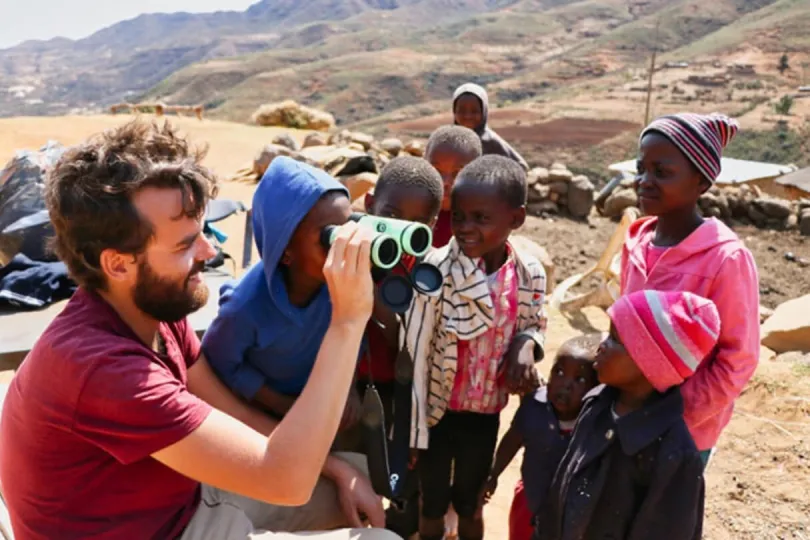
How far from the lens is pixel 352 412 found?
75.2 inches

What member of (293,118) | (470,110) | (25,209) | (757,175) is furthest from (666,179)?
(293,118)

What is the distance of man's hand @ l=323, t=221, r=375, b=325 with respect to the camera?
1.36 m

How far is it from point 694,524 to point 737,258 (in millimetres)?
703

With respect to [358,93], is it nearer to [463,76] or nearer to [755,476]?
[463,76]

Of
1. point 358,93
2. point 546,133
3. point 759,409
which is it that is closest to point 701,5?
point 358,93

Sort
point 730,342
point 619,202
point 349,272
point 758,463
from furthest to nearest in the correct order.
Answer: point 619,202 < point 758,463 < point 730,342 < point 349,272

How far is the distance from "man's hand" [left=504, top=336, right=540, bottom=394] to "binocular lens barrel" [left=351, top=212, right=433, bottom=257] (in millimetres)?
642

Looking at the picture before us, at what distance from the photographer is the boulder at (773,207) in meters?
8.53

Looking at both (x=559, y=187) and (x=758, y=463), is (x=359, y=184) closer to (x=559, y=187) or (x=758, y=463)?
(x=559, y=187)

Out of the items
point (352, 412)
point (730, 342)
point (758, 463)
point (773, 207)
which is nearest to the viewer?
point (730, 342)

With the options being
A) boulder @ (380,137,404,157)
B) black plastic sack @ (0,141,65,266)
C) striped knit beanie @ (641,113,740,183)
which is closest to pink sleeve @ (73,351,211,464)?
striped knit beanie @ (641,113,740,183)

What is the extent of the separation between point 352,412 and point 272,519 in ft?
1.18

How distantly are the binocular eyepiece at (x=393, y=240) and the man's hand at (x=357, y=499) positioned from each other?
73 centimetres

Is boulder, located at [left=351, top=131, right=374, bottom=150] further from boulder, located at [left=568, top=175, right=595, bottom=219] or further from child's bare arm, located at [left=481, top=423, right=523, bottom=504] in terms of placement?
child's bare arm, located at [left=481, top=423, right=523, bottom=504]
